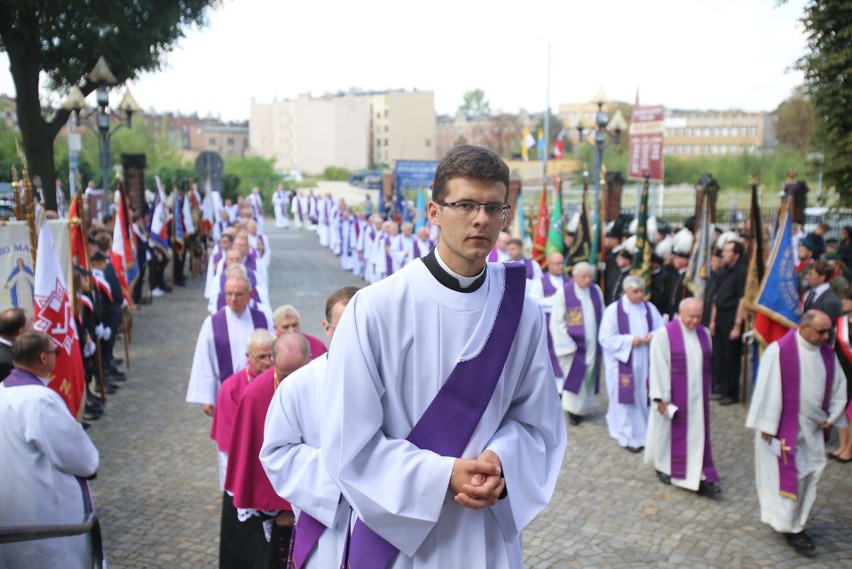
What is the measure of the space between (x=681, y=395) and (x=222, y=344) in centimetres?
395

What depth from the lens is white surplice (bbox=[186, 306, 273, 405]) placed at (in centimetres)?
641

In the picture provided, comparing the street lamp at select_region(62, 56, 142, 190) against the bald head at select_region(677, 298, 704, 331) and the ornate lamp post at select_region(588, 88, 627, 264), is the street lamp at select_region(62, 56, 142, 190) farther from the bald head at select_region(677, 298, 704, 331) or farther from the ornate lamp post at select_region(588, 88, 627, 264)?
the bald head at select_region(677, 298, 704, 331)

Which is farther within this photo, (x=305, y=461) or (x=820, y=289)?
(x=820, y=289)

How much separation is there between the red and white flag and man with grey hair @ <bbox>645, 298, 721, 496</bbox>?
4772 mm

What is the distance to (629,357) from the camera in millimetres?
8859

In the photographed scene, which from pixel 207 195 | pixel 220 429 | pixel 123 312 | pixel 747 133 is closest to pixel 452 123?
pixel 747 133

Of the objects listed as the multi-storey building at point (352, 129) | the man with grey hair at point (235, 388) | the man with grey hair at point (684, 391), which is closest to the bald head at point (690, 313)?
the man with grey hair at point (684, 391)

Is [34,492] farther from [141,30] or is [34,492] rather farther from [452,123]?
[452,123]

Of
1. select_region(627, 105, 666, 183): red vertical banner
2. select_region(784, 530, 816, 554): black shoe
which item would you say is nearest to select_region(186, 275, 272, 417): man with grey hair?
select_region(784, 530, 816, 554): black shoe

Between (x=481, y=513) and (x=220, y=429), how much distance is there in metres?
2.74

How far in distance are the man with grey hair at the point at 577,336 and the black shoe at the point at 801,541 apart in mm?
3640

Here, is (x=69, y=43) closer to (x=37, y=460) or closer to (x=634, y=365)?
(x=634, y=365)

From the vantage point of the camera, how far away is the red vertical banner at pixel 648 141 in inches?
704

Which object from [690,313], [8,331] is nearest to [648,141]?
[690,313]
